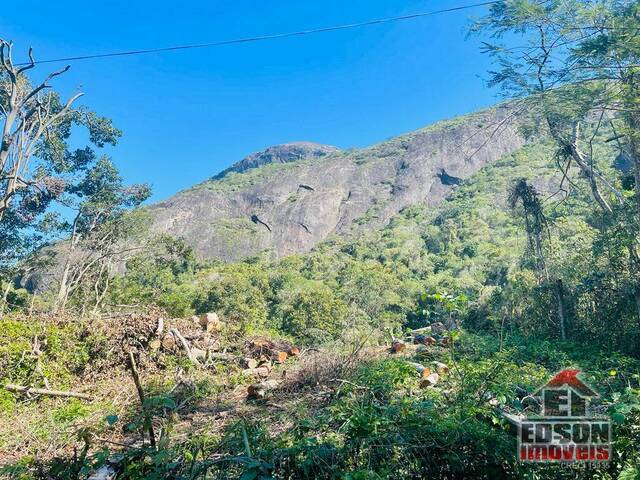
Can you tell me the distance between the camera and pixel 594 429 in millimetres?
1999

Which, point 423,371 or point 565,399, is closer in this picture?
point 565,399

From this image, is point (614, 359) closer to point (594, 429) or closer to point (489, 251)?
point (594, 429)

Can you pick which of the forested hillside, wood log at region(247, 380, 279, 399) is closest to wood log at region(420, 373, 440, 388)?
the forested hillside

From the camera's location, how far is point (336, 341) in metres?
6.55

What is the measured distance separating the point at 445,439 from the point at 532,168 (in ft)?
155

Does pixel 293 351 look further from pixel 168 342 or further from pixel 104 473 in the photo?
pixel 104 473

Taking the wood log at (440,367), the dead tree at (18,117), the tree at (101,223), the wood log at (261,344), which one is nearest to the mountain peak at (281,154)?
the tree at (101,223)

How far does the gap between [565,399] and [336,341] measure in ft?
14.6

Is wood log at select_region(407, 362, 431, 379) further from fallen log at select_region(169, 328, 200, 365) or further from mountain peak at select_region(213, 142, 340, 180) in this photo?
mountain peak at select_region(213, 142, 340, 180)

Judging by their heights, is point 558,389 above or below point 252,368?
above

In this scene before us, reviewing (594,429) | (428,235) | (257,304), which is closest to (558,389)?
(594,429)

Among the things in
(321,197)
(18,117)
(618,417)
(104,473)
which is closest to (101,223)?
(18,117)

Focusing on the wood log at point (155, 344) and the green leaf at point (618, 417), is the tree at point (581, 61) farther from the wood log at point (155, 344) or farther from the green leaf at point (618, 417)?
the wood log at point (155, 344)

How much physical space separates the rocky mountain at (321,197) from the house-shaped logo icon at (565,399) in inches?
1561
